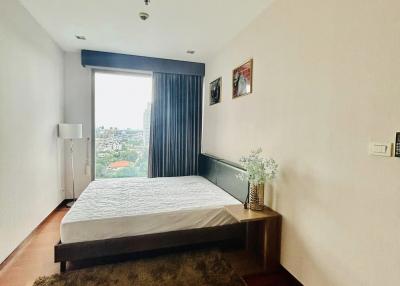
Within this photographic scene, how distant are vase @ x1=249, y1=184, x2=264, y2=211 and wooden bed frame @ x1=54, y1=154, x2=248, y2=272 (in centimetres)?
23

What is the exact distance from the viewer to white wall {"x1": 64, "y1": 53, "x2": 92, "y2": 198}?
3920mm

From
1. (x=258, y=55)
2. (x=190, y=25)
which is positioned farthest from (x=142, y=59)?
(x=258, y=55)

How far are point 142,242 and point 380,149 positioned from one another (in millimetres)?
2090

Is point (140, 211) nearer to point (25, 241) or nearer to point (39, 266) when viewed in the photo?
point (39, 266)

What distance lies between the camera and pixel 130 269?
2094 mm

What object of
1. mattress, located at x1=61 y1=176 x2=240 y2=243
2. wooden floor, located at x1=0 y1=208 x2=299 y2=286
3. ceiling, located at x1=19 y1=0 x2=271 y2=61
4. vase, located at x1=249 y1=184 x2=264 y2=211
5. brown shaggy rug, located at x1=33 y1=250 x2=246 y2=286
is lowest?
wooden floor, located at x1=0 y1=208 x2=299 y2=286

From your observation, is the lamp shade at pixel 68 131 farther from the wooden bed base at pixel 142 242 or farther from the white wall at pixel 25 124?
the wooden bed base at pixel 142 242

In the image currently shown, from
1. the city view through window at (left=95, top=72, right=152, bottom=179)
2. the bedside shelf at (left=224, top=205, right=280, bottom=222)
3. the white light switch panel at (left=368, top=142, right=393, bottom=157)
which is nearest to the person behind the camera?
the white light switch panel at (left=368, top=142, right=393, bottom=157)

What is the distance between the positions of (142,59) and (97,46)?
0.74 m

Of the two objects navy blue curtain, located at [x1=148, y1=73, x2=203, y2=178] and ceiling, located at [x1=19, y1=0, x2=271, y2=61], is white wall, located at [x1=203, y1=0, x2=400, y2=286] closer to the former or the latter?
ceiling, located at [x1=19, y1=0, x2=271, y2=61]

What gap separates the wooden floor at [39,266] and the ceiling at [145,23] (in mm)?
2747

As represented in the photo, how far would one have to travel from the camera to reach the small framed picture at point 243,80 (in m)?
2.72

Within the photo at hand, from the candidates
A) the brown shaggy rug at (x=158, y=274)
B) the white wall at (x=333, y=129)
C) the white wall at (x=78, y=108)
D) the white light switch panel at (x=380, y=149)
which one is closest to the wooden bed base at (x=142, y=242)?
the brown shaggy rug at (x=158, y=274)

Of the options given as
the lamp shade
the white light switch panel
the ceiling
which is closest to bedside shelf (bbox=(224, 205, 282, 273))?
the white light switch panel
